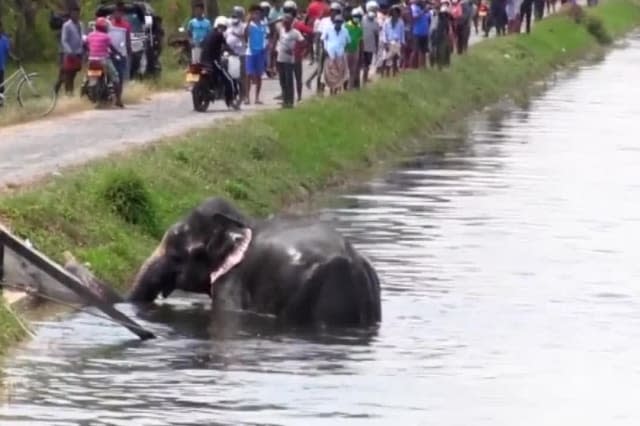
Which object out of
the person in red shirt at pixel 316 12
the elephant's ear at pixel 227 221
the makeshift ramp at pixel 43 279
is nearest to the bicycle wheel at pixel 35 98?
the person in red shirt at pixel 316 12

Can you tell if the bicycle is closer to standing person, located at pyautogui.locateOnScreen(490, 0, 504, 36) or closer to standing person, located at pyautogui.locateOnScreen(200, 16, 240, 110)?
standing person, located at pyautogui.locateOnScreen(200, 16, 240, 110)

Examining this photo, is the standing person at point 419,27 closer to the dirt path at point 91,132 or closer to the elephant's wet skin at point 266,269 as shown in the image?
the dirt path at point 91,132

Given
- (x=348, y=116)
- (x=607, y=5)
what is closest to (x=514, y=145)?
(x=348, y=116)

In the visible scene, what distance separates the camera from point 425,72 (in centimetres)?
3922

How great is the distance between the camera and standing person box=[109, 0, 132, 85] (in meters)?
31.7

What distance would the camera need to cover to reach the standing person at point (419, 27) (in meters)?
39.0

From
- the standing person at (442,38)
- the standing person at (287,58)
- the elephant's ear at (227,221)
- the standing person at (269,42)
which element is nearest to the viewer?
the elephant's ear at (227,221)

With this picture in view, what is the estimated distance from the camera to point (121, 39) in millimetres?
32156

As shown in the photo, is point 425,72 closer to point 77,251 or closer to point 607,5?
point 77,251

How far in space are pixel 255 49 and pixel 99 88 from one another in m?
2.42

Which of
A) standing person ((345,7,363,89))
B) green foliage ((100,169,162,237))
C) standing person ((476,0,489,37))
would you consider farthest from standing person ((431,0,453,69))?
green foliage ((100,169,162,237))

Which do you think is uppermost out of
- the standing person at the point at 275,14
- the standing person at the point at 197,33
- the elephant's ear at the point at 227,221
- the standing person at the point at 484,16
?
the elephant's ear at the point at 227,221

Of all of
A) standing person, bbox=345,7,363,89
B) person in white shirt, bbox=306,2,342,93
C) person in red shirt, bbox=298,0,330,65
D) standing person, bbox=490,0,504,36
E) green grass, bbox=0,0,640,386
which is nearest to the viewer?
green grass, bbox=0,0,640,386

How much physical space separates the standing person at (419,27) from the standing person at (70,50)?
873cm
